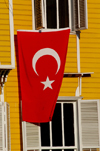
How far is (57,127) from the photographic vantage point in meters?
18.1

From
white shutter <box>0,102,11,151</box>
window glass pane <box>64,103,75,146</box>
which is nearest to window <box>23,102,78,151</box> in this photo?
window glass pane <box>64,103,75,146</box>

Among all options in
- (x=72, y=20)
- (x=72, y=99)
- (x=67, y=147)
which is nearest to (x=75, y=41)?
(x=72, y=20)

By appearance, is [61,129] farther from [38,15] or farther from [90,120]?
[38,15]

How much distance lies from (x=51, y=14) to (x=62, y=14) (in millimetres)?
349

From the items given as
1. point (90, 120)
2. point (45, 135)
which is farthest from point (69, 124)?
point (45, 135)

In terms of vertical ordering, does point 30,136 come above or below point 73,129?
below

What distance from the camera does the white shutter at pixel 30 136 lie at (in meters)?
17.6

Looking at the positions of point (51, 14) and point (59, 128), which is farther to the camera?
point (51, 14)

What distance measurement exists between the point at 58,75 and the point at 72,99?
0.97 meters

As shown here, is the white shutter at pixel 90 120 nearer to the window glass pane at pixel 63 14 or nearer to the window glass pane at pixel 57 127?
the window glass pane at pixel 57 127

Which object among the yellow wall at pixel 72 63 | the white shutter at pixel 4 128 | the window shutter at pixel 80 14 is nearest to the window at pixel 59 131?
the yellow wall at pixel 72 63

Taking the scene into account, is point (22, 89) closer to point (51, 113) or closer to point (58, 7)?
point (51, 113)

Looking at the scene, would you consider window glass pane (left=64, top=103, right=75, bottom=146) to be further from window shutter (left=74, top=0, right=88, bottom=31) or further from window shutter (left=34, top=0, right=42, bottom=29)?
window shutter (left=34, top=0, right=42, bottom=29)

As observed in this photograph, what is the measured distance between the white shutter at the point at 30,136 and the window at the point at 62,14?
2.99 meters
